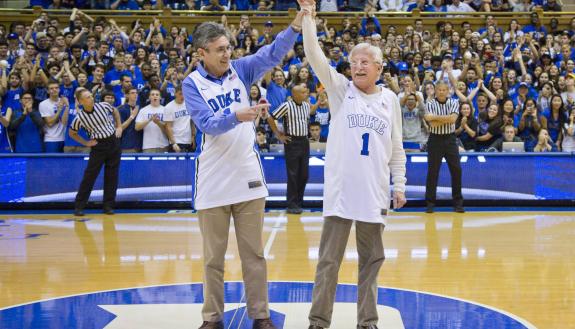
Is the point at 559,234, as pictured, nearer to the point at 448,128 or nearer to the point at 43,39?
the point at 448,128

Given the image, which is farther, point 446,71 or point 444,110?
point 446,71

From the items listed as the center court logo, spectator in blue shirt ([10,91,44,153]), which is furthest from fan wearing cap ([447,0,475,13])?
the center court logo

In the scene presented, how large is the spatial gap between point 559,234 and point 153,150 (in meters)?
6.81

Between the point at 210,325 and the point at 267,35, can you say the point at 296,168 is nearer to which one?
the point at 267,35

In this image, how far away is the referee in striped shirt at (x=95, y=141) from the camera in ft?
38.4

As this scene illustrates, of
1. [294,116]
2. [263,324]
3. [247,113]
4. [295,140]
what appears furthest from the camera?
[295,140]

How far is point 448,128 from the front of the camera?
11.9 meters

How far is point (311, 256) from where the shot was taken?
8.05 metres

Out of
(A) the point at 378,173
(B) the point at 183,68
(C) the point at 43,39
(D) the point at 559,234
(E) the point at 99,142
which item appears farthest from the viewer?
(C) the point at 43,39

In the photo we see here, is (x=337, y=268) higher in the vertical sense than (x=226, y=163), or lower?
lower

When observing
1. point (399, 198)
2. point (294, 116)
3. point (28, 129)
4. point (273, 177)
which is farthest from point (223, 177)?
point (28, 129)

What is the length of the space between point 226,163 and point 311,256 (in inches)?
132

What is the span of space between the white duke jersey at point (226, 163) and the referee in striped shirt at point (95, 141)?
7.09 metres

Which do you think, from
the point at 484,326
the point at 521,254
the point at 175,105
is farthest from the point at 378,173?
the point at 175,105
